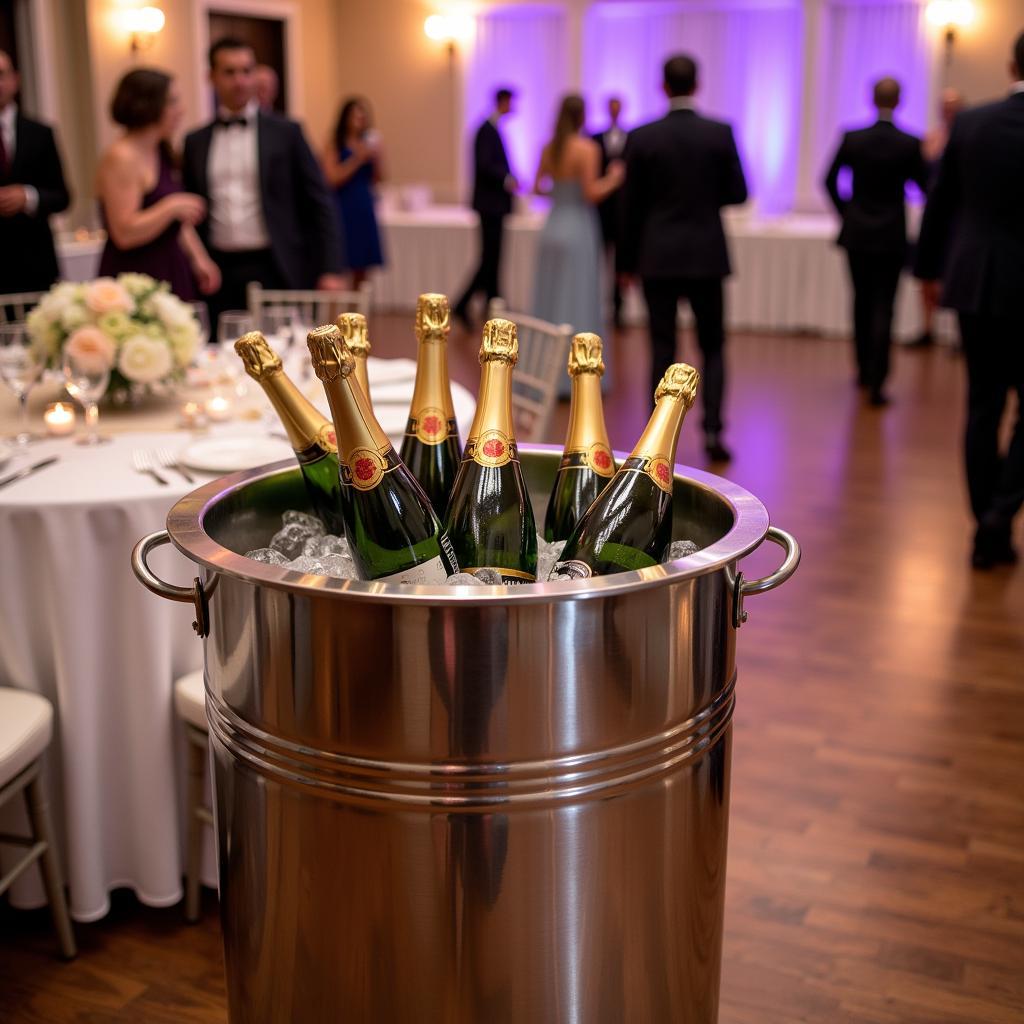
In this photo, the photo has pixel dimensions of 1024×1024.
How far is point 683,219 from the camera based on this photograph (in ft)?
16.7

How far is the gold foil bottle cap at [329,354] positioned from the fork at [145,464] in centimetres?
103

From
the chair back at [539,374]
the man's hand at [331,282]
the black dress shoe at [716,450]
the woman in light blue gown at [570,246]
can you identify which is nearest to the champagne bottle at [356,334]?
the chair back at [539,374]

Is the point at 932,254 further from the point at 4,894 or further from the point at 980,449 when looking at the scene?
the point at 4,894

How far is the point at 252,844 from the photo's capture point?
1132 mm

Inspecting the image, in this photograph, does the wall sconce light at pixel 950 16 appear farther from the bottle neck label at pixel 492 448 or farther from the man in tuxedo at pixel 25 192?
the bottle neck label at pixel 492 448

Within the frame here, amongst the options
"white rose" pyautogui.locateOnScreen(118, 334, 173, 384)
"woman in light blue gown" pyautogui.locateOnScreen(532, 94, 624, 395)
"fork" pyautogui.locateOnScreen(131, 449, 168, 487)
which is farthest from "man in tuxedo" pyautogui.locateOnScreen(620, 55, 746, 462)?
"fork" pyautogui.locateOnScreen(131, 449, 168, 487)

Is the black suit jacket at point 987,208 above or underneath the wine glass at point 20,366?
above

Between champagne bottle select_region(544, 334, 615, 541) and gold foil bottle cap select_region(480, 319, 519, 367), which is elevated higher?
gold foil bottle cap select_region(480, 319, 519, 367)

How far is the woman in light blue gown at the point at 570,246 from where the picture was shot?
20.4 feet

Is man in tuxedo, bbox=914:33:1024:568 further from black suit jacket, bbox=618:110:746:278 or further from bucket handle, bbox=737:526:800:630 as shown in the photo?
bucket handle, bbox=737:526:800:630

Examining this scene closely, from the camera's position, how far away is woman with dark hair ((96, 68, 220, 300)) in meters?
3.85

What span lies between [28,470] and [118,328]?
47 centimetres

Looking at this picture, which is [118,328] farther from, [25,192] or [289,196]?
[25,192]

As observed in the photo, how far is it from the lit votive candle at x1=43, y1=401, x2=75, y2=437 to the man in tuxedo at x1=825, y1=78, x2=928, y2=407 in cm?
483
